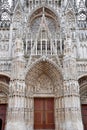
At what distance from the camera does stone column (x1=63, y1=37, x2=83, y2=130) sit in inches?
583

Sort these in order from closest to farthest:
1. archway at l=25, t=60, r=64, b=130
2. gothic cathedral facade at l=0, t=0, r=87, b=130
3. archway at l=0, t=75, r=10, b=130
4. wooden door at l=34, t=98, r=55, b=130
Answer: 1. gothic cathedral facade at l=0, t=0, r=87, b=130
2. archway at l=25, t=60, r=64, b=130
3. wooden door at l=34, t=98, r=55, b=130
4. archway at l=0, t=75, r=10, b=130

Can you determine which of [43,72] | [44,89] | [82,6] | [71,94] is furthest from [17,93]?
[82,6]

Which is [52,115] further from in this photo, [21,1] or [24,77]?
[21,1]

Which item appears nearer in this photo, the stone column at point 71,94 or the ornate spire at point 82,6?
the stone column at point 71,94

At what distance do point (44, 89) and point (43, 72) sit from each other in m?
1.56

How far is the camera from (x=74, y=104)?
15227 millimetres

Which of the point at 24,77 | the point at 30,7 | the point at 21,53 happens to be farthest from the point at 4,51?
the point at 30,7

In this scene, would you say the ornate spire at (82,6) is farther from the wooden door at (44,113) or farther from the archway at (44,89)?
the wooden door at (44,113)

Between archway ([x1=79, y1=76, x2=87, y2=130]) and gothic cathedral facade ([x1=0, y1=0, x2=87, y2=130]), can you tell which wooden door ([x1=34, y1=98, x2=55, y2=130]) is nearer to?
gothic cathedral facade ([x1=0, y1=0, x2=87, y2=130])

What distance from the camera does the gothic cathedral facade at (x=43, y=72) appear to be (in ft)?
50.8

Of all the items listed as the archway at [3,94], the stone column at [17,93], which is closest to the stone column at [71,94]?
the stone column at [17,93]

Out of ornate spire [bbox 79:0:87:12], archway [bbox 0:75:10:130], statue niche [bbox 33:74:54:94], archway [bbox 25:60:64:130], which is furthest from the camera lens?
ornate spire [bbox 79:0:87:12]

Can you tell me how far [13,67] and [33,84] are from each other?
7.99 feet

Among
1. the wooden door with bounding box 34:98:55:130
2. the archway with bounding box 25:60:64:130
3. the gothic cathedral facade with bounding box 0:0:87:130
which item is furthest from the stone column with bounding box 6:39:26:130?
the wooden door with bounding box 34:98:55:130
